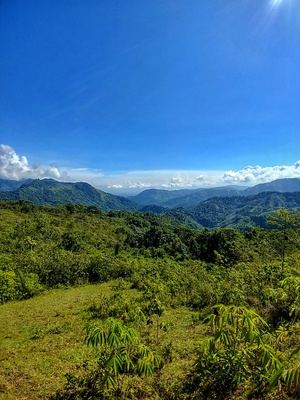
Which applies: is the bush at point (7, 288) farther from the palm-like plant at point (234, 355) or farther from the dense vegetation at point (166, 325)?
the palm-like plant at point (234, 355)

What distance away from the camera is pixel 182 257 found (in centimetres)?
5222

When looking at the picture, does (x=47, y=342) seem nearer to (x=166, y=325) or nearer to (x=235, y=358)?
(x=166, y=325)

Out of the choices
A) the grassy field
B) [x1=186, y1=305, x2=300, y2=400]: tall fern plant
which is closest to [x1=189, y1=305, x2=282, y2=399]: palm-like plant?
[x1=186, y1=305, x2=300, y2=400]: tall fern plant

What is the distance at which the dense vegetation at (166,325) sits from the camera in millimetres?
6062

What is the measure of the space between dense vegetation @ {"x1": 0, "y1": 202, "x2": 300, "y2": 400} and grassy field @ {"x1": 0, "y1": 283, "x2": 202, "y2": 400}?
76 mm

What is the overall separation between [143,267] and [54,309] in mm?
15005

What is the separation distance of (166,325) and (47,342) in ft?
16.9

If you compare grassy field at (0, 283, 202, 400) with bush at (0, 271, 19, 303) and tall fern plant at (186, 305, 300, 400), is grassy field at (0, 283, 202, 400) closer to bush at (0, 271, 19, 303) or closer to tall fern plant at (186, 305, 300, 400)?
bush at (0, 271, 19, 303)

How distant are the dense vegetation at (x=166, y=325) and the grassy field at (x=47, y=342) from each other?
8 cm

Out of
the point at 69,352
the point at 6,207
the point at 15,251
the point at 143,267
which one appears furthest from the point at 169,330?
the point at 6,207

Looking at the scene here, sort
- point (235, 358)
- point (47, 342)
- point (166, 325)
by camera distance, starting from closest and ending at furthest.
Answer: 1. point (235, 358)
2. point (47, 342)
3. point (166, 325)

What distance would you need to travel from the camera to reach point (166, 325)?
15203mm

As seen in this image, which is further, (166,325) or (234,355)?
(166,325)

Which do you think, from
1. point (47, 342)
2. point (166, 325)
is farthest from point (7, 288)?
point (166, 325)
